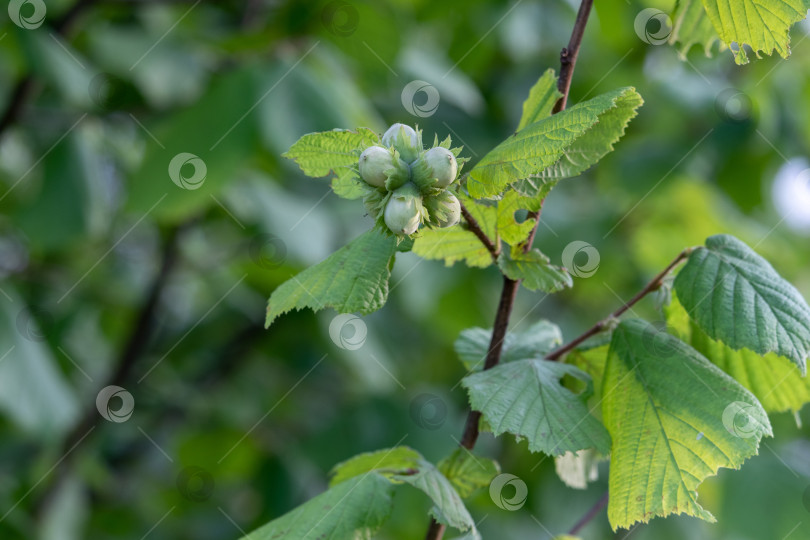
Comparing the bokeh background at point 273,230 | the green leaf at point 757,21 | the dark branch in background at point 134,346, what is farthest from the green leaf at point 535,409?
the dark branch in background at point 134,346

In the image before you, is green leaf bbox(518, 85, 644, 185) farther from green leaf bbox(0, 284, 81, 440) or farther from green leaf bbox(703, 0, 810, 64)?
green leaf bbox(0, 284, 81, 440)

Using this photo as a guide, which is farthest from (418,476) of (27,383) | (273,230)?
(27,383)

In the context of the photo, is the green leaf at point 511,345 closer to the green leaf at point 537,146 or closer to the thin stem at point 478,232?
the thin stem at point 478,232

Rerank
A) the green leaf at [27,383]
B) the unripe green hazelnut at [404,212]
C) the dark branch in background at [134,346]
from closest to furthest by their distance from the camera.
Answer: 1. the unripe green hazelnut at [404,212]
2. the green leaf at [27,383]
3. the dark branch in background at [134,346]

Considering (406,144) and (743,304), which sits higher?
(743,304)

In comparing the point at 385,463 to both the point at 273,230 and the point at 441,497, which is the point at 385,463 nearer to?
the point at 441,497

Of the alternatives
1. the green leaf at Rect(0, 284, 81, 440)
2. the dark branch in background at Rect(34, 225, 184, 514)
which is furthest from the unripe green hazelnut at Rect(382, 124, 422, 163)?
the dark branch in background at Rect(34, 225, 184, 514)

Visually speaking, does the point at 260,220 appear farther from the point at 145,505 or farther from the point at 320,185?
the point at 145,505
